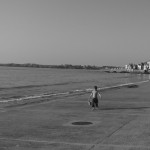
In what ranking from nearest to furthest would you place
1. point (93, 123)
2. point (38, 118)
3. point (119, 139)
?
point (119, 139) → point (93, 123) → point (38, 118)

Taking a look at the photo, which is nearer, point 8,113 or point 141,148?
point 141,148

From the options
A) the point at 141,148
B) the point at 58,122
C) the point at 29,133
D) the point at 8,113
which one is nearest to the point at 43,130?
the point at 29,133

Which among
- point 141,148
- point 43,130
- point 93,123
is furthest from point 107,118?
point 141,148

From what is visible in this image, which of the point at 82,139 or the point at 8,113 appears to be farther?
the point at 8,113

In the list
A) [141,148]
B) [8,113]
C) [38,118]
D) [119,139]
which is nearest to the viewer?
[141,148]

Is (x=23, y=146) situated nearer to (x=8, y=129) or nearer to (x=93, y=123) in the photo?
(x=8, y=129)

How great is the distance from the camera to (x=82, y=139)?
10.8 m

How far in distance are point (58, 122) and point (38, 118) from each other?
4.86 feet

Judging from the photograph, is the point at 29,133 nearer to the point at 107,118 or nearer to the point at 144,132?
the point at 144,132

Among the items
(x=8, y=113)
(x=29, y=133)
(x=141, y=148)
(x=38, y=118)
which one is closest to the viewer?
(x=141, y=148)

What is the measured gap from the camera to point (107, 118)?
15453 mm

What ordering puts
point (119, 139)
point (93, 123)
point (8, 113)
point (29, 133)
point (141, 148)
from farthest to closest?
point (8, 113) → point (93, 123) → point (29, 133) → point (119, 139) → point (141, 148)

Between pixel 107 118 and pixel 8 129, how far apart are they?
4.73m

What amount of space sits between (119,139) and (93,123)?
3.36 metres
